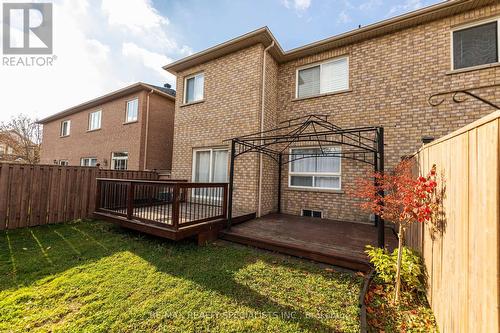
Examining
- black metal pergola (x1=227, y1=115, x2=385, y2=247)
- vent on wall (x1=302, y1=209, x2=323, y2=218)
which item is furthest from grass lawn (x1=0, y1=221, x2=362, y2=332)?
vent on wall (x1=302, y1=209, x2=323, y2=218)

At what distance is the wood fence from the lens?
552 cm

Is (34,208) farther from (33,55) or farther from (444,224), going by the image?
(444,224)

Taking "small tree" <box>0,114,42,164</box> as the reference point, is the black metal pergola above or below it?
below

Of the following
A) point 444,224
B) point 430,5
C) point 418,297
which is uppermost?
point 430,5

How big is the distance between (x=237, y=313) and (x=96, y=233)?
4.99m

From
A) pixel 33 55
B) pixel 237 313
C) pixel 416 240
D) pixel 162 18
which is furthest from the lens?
pixel 162 18

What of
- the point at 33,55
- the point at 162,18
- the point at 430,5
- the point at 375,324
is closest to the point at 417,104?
the point at 430,5

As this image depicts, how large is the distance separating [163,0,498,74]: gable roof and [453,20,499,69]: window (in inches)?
21.6

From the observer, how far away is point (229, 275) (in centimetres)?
348

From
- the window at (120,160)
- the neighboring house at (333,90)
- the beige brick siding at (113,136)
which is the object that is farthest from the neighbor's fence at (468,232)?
the window at (120,160)

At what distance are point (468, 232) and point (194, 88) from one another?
9107mm

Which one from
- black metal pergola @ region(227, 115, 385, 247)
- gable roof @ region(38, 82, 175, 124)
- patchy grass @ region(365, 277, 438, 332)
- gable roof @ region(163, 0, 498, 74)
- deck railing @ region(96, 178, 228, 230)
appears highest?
gable roof @ region(163, 0, 498, 74)

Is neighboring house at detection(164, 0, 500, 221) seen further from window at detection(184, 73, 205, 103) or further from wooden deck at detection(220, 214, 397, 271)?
wooden deck at detection(220, 214, 397, 271)

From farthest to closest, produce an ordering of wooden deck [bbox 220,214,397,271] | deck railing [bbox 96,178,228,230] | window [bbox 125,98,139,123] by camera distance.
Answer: window [bbox 125,98,139,123], deck railing [bbox 96,178,228,230], wooden deck [bbox 220,214,397,271]
